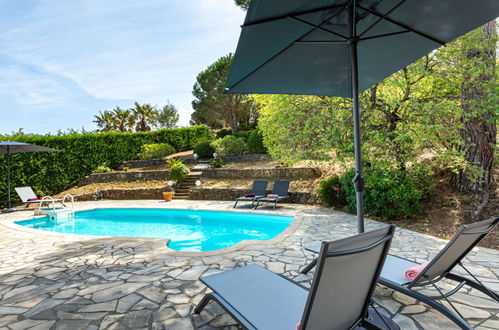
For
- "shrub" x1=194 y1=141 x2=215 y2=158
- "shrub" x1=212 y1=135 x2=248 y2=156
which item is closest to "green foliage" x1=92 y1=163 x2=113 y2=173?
"shrub" x1=194 y1=141 x2=215 y2=158

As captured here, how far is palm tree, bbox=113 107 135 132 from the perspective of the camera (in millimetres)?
30922

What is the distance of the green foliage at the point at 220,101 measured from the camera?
2427 cm

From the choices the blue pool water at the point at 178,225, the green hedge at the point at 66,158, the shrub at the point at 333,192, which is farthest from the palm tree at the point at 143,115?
the shrub at the point at 333,192

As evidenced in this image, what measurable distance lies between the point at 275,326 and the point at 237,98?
2348 centimetres

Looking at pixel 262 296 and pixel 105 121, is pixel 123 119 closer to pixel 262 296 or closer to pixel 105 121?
pixel 105 121

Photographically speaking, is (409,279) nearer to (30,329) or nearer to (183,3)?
(30,329)

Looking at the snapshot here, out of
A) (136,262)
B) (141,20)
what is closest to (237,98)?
(141,20)

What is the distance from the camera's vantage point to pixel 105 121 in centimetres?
3200

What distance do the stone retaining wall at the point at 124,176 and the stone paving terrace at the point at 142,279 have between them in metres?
8.58

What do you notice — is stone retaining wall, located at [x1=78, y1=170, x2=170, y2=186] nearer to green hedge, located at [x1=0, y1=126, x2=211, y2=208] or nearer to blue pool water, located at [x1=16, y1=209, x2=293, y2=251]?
green hedge, located at [x1=0, y1=126, x2=211, y2=208]

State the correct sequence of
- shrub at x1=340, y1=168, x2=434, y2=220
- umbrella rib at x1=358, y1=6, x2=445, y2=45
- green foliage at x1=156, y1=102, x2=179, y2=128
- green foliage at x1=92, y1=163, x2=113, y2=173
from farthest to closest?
green foliage at x1=156, y1=102, x2=179, y2=128 → green foliage at x1=92, y1=163, x2=113, y2=173 → shrub at x1=340, y1=168, x2=434, y2=220 → umbrella rib at x1=358, y1=6, x2=445, y2=45

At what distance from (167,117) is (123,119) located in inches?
209

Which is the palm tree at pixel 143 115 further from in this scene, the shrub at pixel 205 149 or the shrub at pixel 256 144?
the shrub at pixel 256 144

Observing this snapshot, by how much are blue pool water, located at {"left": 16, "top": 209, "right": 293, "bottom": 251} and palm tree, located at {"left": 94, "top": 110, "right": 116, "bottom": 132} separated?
2413 centimetres
